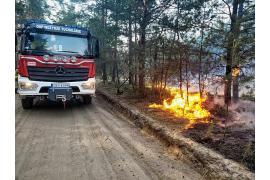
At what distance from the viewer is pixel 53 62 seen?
9516 millimetres

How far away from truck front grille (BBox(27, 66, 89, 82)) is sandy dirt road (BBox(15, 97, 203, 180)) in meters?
1.44

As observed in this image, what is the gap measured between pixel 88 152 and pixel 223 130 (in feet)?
10.9

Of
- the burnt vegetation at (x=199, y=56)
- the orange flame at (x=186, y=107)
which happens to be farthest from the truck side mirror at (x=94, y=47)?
the orange flame at (x=186, y=107)

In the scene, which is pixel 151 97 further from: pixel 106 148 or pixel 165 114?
pixel 106 148

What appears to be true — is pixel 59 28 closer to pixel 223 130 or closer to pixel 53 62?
pixel 53 62

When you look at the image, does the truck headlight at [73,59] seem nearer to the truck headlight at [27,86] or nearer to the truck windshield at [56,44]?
the truck windshield at [56,44]

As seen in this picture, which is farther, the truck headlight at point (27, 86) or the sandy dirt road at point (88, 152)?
the truck headlight at point (27, 86)

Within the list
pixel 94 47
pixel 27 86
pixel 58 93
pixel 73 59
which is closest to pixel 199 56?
pixel 94 47

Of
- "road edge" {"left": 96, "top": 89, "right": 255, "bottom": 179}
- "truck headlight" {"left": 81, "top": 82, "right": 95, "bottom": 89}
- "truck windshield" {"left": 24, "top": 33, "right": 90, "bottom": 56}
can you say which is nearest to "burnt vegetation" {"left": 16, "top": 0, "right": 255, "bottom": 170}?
"road edge" {"left": 96, "top": 89, "right": 255, "bottom": 179}

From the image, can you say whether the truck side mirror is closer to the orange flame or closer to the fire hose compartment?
the fire hose compartment

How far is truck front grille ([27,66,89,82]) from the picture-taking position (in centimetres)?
929

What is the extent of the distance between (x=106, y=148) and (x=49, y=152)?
3.79 ft

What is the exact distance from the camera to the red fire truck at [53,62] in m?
9.24

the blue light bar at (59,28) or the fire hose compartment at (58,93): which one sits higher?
the blue light bar at (59,28)
